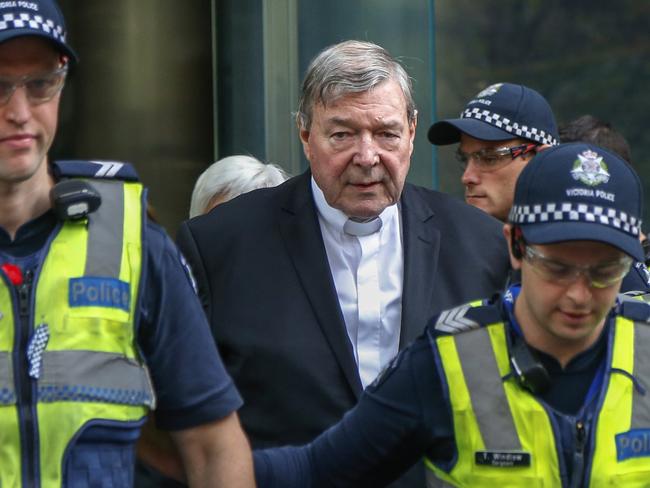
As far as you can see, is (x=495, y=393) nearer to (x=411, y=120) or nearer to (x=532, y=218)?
(x=532, y=218)

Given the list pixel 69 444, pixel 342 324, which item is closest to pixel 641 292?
pixel 342 324

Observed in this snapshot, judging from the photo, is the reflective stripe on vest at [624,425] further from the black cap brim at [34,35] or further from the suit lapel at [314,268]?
the black cap brim at [34,35]

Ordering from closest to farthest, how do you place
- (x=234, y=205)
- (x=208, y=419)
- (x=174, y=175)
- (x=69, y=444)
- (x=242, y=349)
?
1. (x=69, y=444)
2. (x=208, y=419)
3. (x=242, y=349)
4. (x=234, y=205)
5. (x=174, y=175)

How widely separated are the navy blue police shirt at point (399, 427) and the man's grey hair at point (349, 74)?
3.92 ft

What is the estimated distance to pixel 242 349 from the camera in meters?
4.29

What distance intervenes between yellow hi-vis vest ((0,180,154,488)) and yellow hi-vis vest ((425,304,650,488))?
27.4 inches

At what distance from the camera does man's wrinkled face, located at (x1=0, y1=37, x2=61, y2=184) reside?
3215 mm

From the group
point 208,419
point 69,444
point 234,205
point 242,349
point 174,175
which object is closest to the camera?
point 69,444

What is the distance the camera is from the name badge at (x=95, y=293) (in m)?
3.25

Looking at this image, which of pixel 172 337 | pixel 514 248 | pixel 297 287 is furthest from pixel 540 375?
pixel 297 287

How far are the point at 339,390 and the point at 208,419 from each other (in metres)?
0.93

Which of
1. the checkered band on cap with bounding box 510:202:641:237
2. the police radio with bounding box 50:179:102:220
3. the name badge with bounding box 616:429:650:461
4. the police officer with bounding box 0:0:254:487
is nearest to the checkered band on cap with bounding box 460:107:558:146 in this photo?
the checkered band on cap with bounding box 510:202:641:237

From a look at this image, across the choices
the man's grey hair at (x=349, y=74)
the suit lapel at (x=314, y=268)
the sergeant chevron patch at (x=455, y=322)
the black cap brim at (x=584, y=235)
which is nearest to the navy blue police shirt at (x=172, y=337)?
the sergeant chevron patch at (x=455, y=322)

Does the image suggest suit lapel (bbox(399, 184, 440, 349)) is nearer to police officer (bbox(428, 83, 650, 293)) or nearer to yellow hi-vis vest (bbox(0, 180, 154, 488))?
police officer (bbox(428, 83, 650, 293))
